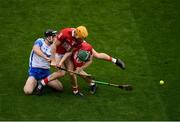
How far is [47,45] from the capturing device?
42.0 feet

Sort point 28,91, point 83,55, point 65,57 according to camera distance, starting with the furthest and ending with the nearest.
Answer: point 28,91, point 65,57, point 83,55

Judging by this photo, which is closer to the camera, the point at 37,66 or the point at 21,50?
the point at 37,66

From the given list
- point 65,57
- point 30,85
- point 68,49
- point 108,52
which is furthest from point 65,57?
point 108,52

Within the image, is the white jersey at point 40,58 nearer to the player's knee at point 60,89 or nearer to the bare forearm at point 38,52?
the bare forearm at point 38,52

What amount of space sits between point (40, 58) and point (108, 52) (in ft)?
6.94

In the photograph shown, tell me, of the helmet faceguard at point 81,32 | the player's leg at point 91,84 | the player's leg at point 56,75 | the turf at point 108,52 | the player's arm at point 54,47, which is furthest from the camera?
the player's leg at point 91,84

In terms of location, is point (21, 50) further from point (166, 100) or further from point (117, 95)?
point (166, 100)

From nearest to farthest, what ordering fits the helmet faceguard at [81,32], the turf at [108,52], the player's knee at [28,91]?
the helmet faceguard at [81,32]
the turf at [108,52]
the player's knee at [28,91]

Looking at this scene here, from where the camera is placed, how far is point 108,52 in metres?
14.3

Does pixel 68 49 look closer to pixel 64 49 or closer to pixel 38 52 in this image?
pixel 64 49

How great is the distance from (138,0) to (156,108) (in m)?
4.82

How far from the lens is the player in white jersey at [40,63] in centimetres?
1266

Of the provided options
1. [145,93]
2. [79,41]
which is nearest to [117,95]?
[145,93]

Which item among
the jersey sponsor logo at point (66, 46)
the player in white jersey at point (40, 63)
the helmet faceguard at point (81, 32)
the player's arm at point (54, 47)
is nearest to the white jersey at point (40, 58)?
the player in white jersey at point (40, 63)
